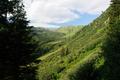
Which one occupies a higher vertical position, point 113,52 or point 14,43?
A: point 14,43

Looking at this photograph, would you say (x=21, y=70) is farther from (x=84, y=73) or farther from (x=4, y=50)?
(x=84, y=73)

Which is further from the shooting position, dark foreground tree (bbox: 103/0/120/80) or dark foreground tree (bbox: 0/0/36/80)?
dark foreground tree (bbox: 103/0/120/80)

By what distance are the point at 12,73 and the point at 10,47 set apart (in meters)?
2.16

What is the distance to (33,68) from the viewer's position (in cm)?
3095

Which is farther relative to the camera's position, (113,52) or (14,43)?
(113,52)

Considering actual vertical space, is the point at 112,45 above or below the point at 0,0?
below

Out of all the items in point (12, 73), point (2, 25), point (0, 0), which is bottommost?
point (12, 73)

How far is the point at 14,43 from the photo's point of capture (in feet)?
94.3

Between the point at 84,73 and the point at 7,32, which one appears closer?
the point at 7,32

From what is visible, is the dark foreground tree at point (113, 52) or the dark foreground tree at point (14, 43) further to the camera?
the dark foreground tree at point (113, 52)

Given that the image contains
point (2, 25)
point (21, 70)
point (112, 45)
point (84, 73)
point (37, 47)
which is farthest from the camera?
point (84, 73)

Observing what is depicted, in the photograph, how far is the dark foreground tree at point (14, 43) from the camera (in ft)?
91.1

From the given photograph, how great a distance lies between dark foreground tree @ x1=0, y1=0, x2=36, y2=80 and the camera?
27766 millimetres

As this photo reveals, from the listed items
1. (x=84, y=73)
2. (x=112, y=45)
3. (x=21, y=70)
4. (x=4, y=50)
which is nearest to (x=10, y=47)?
(x=4, y=50)
